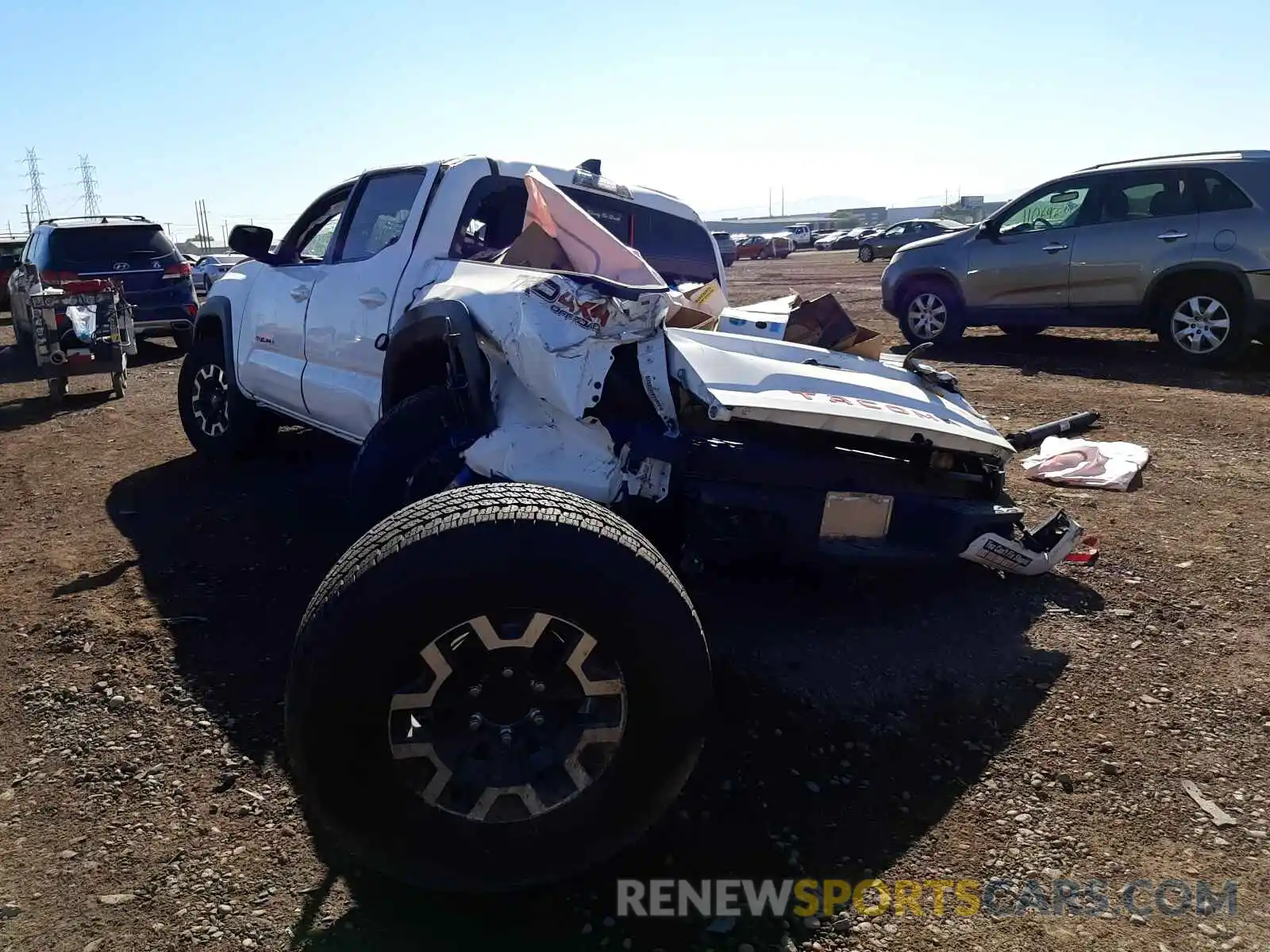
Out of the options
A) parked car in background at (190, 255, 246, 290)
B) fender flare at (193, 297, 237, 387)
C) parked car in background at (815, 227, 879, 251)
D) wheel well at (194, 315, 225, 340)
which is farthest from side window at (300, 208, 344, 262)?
parked car in background at (815, 227, 879, 251)

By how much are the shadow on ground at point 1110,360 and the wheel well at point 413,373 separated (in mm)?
7044

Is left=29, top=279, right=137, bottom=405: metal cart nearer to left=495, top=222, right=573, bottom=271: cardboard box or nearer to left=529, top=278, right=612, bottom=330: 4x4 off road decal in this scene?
left=495, top=222, right=573, bottom=271: cardboard box

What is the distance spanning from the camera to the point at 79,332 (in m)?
8.55

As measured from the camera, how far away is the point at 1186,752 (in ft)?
9.59

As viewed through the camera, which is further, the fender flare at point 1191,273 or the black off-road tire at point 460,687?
the fender flare at point 1191,273

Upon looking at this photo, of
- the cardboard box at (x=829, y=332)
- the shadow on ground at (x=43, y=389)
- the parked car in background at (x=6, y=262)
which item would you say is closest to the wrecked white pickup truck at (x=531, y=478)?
the cardboard box at (x=829, y=332)

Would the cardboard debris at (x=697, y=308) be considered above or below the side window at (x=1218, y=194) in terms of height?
below

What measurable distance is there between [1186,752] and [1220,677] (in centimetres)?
57

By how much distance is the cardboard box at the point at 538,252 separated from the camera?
13.3ft

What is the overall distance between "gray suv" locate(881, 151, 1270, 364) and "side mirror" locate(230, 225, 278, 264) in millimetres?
7691

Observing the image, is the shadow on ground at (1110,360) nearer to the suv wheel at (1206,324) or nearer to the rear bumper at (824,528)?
the suv wheel at (1206,324)

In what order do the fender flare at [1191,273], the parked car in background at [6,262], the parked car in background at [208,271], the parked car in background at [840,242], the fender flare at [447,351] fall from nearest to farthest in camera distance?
1. the fender flare at [447,351]
2. the fender flare at [1191,273]
3. the parked car in background at [6,262]
4. the parked car in background at [208,271]
5. the parked car in background at [840,242]

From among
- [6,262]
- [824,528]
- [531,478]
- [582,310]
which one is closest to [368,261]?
[582,310]

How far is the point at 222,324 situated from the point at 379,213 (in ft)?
6.14
